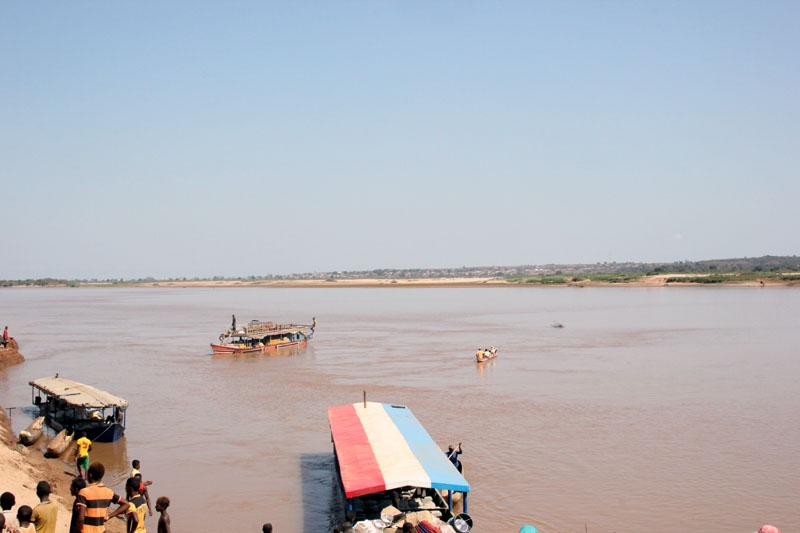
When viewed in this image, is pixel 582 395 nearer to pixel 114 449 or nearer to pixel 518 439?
pixel 518 439

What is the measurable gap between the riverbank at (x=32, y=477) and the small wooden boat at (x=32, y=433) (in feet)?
0.67

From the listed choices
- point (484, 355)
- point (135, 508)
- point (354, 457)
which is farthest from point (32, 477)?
point (484, 355)

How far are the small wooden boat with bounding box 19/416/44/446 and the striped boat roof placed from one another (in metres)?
8.34

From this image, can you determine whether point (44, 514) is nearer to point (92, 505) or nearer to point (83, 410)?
point (92, 505)

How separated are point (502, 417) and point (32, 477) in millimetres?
12661

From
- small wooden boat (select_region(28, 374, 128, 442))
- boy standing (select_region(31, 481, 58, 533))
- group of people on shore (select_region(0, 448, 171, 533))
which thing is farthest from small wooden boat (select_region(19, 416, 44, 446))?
boy standing (select_region(31, 481, 58, 533))

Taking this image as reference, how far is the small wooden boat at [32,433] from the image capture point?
17578mm

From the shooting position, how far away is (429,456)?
11953 mm

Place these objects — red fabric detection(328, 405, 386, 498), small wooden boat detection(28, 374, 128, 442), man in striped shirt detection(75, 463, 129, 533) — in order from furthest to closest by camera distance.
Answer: small wooden boat detection(28, 374, 128, 442) → red fabric detection(328, 405, 386, 498) → man in striped shirt detection(75, 463, 129, 533)

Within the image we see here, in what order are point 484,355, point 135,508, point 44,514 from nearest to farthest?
1. point 44,514
2. point 135,508
3. point 484,355

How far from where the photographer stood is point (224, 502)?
45.2 ft

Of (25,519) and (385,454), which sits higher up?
(25,519)

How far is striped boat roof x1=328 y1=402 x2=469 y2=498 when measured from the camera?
10672 mm

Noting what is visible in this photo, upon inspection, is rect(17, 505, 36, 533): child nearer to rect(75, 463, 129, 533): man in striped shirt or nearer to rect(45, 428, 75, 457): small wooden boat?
rect(75, 463, 129, 533): man in striped shirt
